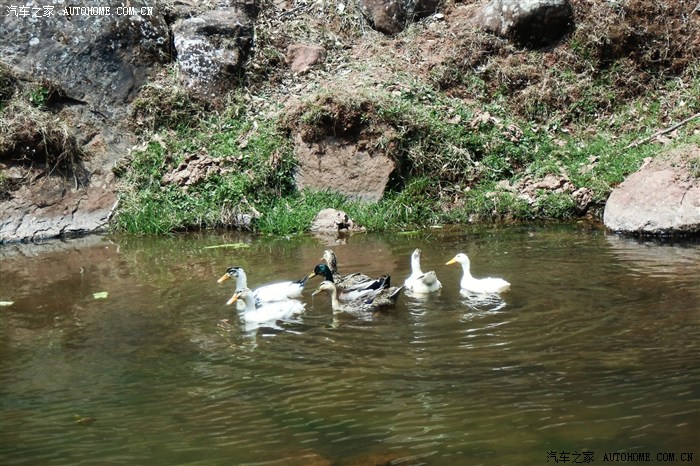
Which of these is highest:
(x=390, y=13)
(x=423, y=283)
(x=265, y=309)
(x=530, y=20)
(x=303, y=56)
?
(x=390, y=13)

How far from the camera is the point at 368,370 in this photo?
20.6ft

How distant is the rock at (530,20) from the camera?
641 inches

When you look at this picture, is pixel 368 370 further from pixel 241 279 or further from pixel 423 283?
pixel 241 279

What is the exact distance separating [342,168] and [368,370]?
7977mm

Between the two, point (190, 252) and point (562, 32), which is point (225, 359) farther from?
point (562, 32)

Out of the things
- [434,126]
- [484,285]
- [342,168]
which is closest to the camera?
[484,285]

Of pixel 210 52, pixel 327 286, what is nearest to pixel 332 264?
pixel 327 286

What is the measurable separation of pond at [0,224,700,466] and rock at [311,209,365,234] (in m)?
2.73

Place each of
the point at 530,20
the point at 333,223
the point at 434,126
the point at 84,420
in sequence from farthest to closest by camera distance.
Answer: the point at 530,20, the point at 434,126, the point at 333,223, the point at 84,420

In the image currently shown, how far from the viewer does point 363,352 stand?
6.72 meters

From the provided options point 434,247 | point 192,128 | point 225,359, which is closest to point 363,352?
point 225,359

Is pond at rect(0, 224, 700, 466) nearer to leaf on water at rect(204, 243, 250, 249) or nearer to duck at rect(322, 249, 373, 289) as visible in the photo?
duck at rect(322, 249, 373, 289)

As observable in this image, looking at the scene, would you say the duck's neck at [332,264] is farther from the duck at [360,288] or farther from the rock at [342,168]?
the rock at [342,168]

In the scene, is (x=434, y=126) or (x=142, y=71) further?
(x=142, y=71)
